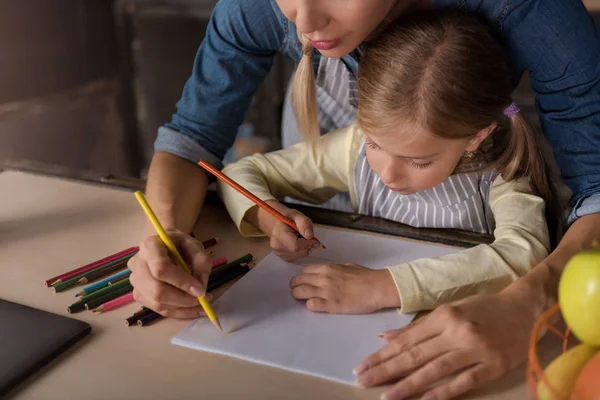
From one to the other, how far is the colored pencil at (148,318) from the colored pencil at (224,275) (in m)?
0.08

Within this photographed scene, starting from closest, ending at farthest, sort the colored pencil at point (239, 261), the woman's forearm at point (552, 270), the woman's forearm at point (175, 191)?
the woman's forearm at point (552, 270) → the colored pencil at point (239, 261) → the woman's forearm at point (175, 191)

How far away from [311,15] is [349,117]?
0.35 meters

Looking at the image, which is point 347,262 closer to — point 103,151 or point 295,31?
point 295,31

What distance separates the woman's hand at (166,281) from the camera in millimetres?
716

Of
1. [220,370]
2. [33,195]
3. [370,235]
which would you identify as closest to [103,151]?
[33,195]

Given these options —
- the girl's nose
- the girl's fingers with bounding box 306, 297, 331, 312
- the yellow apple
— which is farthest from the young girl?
the yellow apple

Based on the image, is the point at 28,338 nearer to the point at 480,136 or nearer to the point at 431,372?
the point at 431,372

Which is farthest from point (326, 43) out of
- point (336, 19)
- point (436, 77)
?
point (436, 77)

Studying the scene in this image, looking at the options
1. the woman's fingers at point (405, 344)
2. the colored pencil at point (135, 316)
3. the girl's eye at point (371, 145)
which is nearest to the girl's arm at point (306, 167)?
the girl's eye at point (371, 145)

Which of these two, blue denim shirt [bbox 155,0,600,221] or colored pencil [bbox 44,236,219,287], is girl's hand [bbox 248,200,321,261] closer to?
colored pencil [bbox 44,236,219,287]

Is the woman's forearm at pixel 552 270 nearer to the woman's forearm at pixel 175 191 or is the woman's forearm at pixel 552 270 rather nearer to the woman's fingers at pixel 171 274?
the woman's fingers at pixel 171 274

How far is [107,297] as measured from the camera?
0.76 meters

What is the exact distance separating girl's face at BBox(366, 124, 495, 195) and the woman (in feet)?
0.40

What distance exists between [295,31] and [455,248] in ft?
1.32
